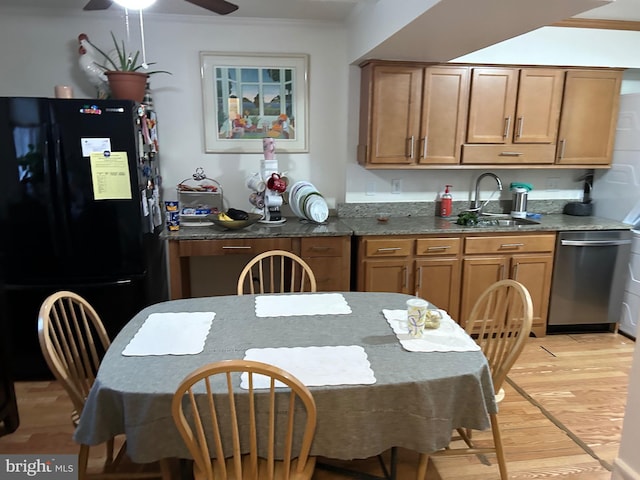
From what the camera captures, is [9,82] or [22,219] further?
[9,82]

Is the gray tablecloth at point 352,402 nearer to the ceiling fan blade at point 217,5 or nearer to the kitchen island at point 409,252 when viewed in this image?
the kitchen island at point 409,252

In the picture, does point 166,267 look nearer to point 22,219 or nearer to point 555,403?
point 22,219

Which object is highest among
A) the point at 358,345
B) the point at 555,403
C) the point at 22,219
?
the point at 22,219

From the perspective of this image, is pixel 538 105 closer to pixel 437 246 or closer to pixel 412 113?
pixel 412 113

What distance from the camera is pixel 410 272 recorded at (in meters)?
3.33

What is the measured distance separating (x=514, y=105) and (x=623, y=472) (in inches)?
107

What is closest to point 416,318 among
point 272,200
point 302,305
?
point 302,305

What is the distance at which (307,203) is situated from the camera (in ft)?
11.0

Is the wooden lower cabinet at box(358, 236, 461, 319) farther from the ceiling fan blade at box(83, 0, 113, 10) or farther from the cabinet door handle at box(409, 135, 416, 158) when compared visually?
the ceiling fan blade at box(83, 0, 113, 10)

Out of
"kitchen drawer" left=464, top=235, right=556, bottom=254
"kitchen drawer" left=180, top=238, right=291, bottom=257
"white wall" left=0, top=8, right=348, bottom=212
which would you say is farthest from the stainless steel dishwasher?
"kitchen drawer" left=180, top=238, right=291, bottom=257

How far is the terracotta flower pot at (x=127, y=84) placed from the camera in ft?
9.48

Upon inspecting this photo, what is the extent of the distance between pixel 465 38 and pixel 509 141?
112 centimetres

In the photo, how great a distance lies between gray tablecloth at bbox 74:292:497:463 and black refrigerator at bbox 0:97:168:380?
1266mm

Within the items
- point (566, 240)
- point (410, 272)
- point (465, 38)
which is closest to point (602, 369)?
point (566, 240)
